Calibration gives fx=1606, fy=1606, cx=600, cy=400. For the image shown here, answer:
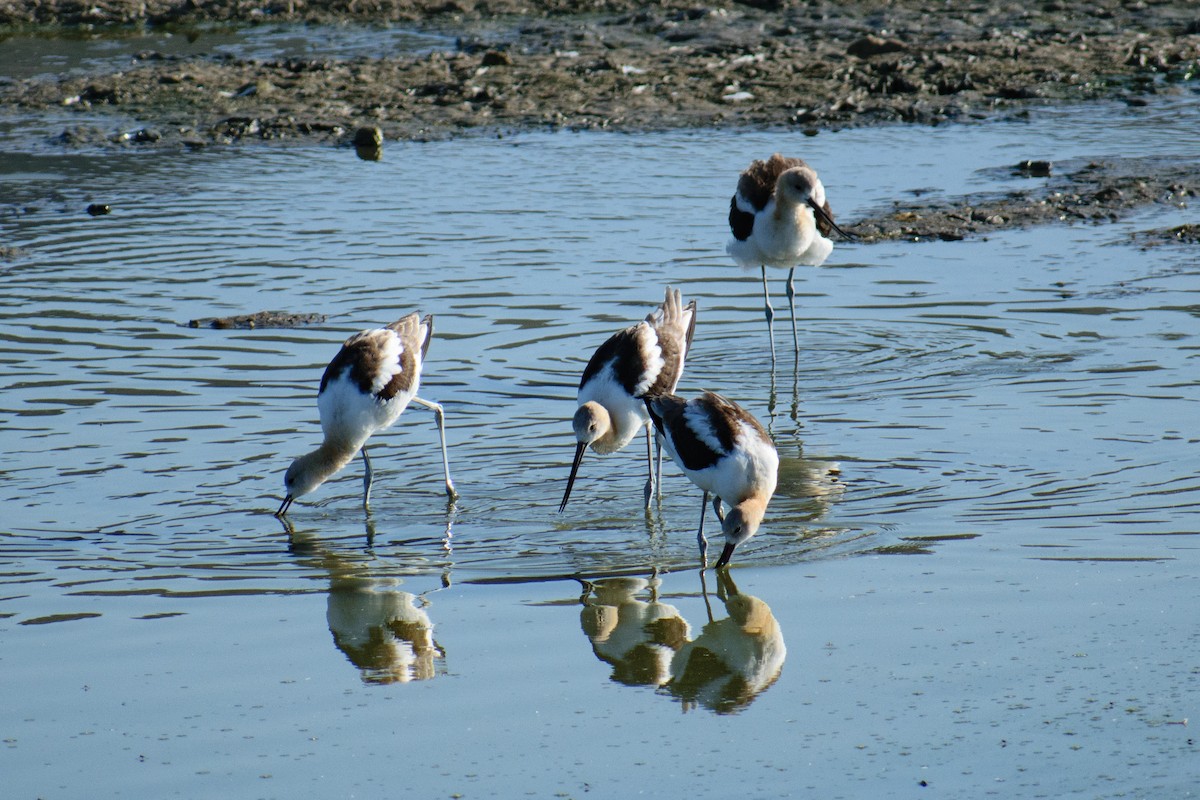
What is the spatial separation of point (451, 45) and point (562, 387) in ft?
39.3

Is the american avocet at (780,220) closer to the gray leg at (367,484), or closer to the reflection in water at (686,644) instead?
the gray leg at (367,484)

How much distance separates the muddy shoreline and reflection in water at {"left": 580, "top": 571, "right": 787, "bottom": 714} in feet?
27.5

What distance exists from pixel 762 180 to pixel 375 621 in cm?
542

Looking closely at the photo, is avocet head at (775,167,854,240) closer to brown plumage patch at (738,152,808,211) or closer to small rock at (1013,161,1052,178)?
brown plumage patch at (738,152,808,211)

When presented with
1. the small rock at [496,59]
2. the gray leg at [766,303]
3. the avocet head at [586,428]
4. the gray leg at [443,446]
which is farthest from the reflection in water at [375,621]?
the small rock at [496,59]

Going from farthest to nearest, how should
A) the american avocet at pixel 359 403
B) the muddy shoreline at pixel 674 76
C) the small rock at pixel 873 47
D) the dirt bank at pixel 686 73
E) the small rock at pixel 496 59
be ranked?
the small rock at pixel 496 59 → the small rock at pixel 873 47 → the dirt bank at pixel 686 73 → the muddy shoreline at pixel 674 76 → the american avocet at pixel 359 403

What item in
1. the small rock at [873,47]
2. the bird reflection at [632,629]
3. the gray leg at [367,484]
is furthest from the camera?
the small rock at [873,47]

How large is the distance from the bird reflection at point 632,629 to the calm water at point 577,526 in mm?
19

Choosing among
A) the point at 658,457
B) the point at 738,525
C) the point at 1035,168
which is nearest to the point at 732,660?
the point at 738,525

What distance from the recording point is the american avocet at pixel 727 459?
6.54m

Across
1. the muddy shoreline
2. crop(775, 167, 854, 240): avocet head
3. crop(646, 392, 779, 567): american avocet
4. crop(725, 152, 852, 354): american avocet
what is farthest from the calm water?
the muddy shoreline

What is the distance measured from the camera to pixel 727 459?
22.1ft

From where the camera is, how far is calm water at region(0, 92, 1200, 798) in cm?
494

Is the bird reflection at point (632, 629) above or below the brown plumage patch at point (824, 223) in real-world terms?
below
